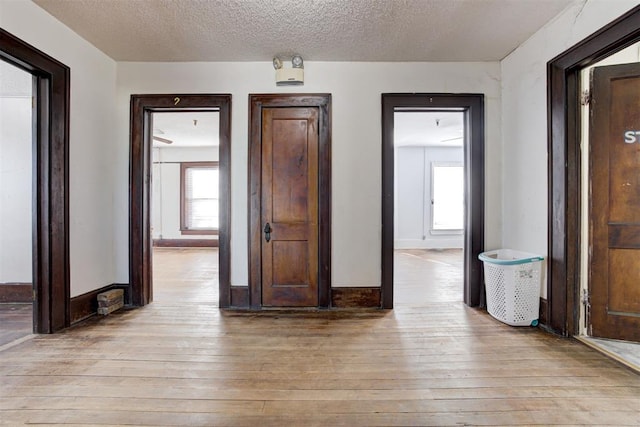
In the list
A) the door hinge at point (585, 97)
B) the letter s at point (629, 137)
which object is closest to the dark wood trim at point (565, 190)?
the door hinge at point (585, 97)

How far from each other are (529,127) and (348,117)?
1.70 meters

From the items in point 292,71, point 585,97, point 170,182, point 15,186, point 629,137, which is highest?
point 292,71

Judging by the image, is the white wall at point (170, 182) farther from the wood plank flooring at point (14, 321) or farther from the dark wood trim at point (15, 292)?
the wood plank flooring at point (14, 321)

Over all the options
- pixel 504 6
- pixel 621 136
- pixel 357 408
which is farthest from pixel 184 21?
pixel 621 136

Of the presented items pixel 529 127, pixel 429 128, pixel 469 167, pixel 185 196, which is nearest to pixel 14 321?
pixel 469 167

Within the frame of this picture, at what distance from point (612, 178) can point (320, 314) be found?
8.76ft

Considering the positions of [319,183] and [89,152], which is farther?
[319,183]

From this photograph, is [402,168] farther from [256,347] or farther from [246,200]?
[256,347]

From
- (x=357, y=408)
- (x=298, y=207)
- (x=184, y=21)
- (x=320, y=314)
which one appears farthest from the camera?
(x=298, y=207)

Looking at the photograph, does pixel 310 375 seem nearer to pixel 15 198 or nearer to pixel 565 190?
pixel 565 190

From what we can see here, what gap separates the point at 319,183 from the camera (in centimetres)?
338

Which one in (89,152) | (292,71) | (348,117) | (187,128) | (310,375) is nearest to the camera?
(310,375)

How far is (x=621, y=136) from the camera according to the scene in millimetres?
2422

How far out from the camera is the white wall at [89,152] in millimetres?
2752
